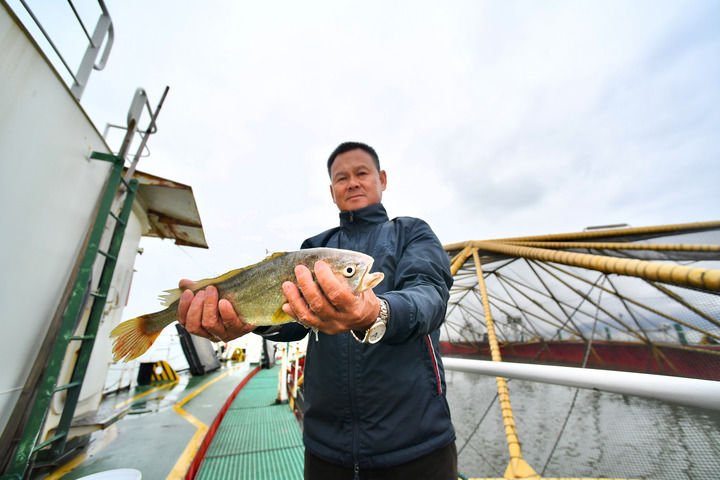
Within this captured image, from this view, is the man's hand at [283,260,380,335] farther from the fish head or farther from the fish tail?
the fish tail

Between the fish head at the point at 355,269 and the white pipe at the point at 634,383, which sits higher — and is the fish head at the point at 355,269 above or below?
above


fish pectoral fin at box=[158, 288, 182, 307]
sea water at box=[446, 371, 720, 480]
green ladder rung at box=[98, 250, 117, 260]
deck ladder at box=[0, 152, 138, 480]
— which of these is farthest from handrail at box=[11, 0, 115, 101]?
sea water at box=[446, 371, 720, 480]

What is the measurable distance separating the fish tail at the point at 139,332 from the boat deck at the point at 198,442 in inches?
123

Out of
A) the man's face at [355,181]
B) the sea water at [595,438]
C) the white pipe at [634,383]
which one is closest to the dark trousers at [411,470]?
the white pipe at [634,383]

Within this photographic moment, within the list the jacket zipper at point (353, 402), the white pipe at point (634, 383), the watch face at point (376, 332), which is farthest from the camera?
the jacket zipper at point (353, 402)

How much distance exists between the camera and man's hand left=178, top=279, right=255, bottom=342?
226cm

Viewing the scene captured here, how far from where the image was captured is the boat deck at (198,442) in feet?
15.4

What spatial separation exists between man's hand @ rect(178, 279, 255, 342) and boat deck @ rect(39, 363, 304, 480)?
362 centimetres

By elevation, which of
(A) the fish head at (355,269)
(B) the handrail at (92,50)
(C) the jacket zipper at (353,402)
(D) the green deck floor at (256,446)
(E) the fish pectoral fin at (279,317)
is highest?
(B) the handrail at (92,50)

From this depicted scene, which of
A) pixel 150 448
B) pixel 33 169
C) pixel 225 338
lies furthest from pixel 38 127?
pixel 150 448

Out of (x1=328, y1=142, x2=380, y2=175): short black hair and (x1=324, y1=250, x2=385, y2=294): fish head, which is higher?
(x1=328, y1=142, x2=380, y2=175): short black hair

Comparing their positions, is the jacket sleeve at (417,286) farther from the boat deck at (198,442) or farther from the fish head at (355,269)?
the boat deck at (198,442)

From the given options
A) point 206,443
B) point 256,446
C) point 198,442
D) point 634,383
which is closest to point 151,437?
point 206,443

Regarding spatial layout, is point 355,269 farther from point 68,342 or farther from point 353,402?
point 68,342
